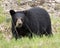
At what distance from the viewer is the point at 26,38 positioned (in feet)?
24.5

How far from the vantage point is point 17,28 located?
28.5 feet

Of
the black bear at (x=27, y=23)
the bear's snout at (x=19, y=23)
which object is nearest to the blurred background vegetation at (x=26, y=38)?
the black bear at (x=27, y=23)

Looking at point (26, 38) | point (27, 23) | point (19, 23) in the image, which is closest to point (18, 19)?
point (19, 23)

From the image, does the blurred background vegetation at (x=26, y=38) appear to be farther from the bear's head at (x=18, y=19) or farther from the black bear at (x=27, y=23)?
the bear's head at (x=18, y=19)

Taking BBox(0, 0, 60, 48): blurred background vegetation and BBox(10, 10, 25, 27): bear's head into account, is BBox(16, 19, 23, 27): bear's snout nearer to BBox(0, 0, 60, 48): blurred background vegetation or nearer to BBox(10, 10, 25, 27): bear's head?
BBox(10, 10, 25, 27): bear's head

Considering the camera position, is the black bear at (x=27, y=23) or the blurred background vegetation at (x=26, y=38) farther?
the black bear at (x=27, y=23)

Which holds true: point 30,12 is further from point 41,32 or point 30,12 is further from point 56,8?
point 56,8

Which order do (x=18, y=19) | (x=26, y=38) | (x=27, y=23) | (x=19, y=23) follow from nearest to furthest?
(x=26, y=38), (x=19, y=23), (x=18, y=19), (x=27, y=23)

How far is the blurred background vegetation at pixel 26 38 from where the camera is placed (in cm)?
654

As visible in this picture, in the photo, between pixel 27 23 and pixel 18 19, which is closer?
pixel 18 19

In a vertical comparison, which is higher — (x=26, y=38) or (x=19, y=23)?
(x=19, y=23)

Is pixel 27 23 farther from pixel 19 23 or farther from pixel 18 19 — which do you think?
pixel 19 23

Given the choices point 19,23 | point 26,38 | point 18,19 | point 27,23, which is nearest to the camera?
point 26,38

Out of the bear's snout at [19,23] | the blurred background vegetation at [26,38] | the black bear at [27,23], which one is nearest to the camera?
the blurred background vegetation at [26,38]
